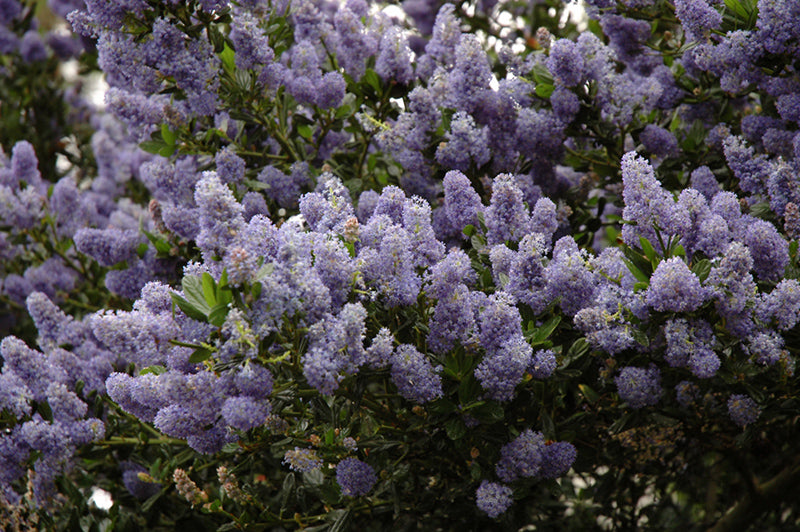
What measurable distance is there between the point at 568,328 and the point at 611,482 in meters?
1.25

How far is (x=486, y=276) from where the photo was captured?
104 inches

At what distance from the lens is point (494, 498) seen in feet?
7.68

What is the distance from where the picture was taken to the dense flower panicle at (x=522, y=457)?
2.34 meters

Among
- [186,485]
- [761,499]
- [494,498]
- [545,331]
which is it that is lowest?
[761,499]

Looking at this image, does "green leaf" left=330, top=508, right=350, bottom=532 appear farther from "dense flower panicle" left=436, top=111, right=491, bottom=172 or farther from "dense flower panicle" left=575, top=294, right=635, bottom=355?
"dense flower panicle" left=436, top=111, right=491, bottom=172

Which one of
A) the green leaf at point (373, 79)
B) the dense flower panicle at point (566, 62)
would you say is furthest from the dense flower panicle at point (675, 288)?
the green leaf at point (373, 79)

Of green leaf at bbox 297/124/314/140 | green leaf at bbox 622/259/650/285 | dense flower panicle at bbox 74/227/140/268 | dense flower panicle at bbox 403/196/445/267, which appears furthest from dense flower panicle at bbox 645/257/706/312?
dense flower panicle at bbox 74/227/140/268

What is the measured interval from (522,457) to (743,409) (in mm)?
780

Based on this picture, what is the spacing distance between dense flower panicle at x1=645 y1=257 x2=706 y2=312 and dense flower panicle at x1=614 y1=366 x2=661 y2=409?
0.27 m

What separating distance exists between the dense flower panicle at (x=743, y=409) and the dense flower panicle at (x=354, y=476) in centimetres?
123

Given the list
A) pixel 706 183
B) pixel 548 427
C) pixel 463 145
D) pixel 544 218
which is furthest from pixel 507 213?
pixel 706 183

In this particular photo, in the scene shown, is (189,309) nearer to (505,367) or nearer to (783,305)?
(505,367)

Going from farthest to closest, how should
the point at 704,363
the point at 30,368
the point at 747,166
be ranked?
the point at 30,368 < the point at 747,166 < the point at 704,363

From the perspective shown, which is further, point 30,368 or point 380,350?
point 30,368
